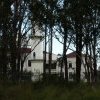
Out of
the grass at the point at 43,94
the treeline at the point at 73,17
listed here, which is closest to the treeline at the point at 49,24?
the treeline at the point at 73,17

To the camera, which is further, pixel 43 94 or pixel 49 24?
pixel 49 24

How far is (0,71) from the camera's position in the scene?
26.0m

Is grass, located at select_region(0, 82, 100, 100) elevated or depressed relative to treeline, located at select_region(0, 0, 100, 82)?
depressed

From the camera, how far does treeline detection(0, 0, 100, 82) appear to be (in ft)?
72.6

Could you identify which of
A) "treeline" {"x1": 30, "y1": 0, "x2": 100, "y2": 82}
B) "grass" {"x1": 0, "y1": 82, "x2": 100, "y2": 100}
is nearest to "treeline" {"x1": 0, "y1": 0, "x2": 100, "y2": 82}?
"treeline" {"x1": 30, "y1": 0, "x2": 100, "y2": 82}

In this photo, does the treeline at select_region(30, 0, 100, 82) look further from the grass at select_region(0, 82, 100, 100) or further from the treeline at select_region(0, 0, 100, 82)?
the grass at select_region(0, 82, 100, 100)

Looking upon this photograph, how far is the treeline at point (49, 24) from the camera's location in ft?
72.6

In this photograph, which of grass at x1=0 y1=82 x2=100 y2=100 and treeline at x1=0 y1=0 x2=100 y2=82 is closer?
grass at x1=0 y1=82 x2=100 y2=100

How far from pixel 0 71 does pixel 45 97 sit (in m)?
10.3

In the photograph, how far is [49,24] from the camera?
22.7 meters

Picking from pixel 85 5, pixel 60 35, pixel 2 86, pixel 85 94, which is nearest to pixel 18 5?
pixel 60 35

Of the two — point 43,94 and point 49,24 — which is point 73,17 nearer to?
point 49,24

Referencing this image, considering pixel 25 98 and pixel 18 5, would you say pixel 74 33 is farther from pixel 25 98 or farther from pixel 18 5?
pixel 25 98

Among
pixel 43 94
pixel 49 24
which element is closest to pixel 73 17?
pixel 49 24
